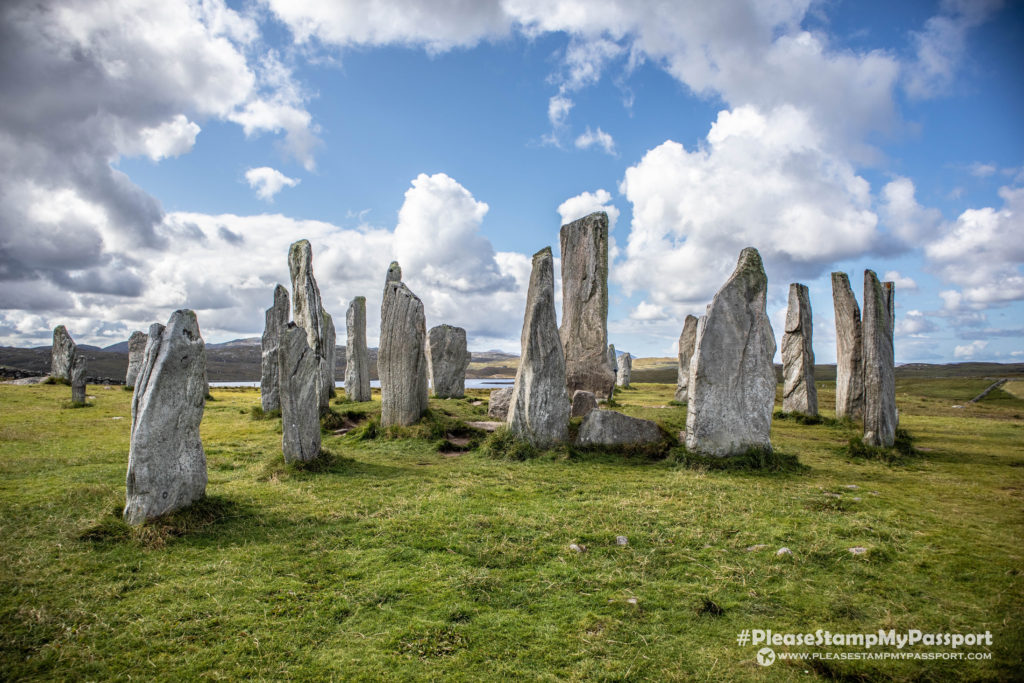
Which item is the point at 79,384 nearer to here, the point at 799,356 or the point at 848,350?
the point at 799,356

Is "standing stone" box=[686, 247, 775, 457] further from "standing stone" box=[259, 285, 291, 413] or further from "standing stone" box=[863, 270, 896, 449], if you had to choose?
"standing stone" box=[259, 285, 291, 413]

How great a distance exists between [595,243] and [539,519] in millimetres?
11915

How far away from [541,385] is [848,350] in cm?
1201

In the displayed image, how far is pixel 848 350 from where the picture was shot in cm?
1695

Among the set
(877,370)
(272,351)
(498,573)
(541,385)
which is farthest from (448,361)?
(498,573)

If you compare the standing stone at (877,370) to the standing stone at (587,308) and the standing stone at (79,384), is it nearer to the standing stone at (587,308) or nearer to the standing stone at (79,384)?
the standing stone at (587,308)

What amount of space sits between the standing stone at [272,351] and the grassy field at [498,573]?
8.35 meters

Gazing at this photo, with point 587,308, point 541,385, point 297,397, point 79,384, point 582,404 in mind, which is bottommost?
point 582,404

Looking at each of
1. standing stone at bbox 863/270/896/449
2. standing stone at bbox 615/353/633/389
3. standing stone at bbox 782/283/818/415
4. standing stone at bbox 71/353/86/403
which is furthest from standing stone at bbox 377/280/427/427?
standing stone at bbox 615/353/633/389

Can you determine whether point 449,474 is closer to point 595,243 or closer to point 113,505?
point 113,505

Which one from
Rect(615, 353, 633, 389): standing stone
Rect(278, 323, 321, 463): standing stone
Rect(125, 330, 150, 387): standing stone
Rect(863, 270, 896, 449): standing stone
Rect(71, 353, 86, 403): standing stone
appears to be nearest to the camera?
Rect(278, 323, 321, 463): standing stone

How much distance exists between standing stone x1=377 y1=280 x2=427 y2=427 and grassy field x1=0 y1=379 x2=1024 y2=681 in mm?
3771

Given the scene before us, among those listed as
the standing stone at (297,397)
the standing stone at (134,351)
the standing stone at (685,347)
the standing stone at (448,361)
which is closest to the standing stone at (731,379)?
the standing stone at (297,397)

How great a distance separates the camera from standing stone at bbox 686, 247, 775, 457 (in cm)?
1048
